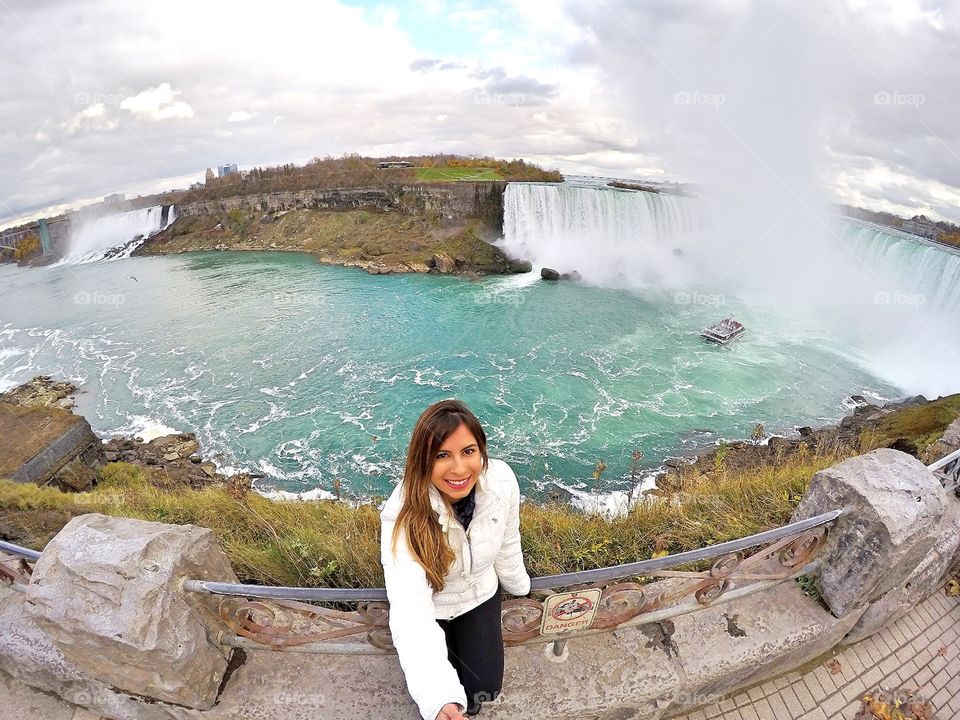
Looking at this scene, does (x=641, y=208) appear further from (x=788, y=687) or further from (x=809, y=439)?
(x=788, y=687)

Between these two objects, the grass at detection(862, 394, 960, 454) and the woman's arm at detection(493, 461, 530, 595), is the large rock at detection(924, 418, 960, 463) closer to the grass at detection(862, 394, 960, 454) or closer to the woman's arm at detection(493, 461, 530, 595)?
the woman's arm at detection(493, 461, 530, 595)

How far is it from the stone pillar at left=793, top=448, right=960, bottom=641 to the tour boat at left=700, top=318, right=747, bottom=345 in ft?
60.8

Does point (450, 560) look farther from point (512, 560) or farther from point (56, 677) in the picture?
point (56, 677)

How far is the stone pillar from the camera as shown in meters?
2.71

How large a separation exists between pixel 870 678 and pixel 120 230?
223 feet

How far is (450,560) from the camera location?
2.09m

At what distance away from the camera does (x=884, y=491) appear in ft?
9.02

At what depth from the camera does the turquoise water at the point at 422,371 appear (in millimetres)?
13250

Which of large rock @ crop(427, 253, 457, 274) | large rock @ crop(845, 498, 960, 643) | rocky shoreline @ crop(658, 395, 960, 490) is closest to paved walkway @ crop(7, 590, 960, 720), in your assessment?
large rock @ crop(845, 498, 960, 643)

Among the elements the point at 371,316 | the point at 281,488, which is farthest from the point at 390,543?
the point at 371,316

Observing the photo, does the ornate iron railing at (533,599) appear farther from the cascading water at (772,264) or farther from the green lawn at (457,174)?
the green lawn at (457,174)

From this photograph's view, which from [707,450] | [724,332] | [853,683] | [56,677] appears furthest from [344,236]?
[853,683]

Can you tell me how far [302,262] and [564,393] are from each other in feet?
102

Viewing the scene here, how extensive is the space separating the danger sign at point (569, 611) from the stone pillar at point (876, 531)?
170 cm
